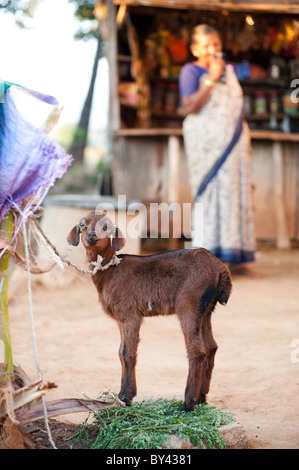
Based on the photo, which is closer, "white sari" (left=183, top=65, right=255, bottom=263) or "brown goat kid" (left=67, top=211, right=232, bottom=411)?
"brown goat kid" (left=67, top=211, right=232, bottom=411)

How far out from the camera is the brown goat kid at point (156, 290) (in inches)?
94.0

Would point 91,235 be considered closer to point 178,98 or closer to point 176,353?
point 176,353

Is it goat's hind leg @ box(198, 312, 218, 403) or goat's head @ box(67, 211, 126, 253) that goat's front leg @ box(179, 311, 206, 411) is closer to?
goat's hind leg @ box(198, 312, 218, 403)

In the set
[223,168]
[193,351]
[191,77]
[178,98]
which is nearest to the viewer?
[193,351]

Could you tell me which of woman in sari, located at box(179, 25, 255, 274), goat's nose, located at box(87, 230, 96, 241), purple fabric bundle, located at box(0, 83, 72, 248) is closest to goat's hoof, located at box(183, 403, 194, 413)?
goat's nose, located at box(87, 230, 96, 241)

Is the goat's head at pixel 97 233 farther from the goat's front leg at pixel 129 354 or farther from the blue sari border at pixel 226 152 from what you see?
the blue sari border at pixel 226 152

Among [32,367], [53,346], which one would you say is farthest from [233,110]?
[32,367]

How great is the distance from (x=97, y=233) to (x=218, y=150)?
421cm

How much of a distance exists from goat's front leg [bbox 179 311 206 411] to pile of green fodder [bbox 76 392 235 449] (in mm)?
95

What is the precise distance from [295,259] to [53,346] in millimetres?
5104

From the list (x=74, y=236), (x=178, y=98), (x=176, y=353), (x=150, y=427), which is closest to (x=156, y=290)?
(x=74, y=236)

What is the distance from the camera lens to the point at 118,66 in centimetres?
897

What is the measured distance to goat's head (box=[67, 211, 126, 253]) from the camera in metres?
2.42

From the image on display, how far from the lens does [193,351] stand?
2.34 m
